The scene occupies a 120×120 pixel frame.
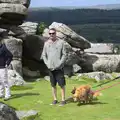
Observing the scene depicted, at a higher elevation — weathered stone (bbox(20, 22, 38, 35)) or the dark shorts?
the dark shorts

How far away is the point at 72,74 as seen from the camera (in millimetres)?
30922

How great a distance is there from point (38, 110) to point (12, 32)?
1309cm

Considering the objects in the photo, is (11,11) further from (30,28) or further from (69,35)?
(69,35)

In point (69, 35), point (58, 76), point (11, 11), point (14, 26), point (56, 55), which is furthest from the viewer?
point (69, 35)

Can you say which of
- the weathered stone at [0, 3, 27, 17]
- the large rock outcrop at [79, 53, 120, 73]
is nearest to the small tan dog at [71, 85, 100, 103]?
the weathered stone at [0, 3, 27, 17]

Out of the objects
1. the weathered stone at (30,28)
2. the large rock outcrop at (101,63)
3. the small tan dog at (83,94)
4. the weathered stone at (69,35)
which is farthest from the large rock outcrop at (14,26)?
the small tan dog at (83,94)

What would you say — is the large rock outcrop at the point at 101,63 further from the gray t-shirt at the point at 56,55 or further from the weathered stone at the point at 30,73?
the gray t-shirt at the point at 56,55

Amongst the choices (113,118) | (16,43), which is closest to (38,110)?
(113,118)

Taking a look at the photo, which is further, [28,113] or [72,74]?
[72,74]

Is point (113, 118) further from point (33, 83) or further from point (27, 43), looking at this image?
point (27, 43)

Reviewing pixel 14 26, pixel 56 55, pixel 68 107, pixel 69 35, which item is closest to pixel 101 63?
pixel 69 35

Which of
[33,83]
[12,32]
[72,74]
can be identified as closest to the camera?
[33,83]

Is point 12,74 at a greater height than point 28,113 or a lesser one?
lesser

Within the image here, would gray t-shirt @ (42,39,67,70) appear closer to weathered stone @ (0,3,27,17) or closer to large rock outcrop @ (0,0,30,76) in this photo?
large rock outcrop @ (0,0,30,76)
